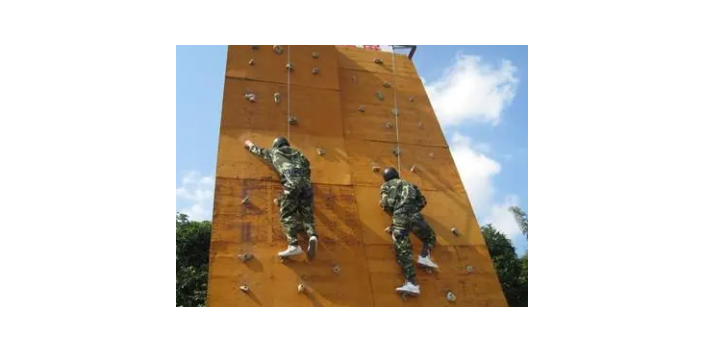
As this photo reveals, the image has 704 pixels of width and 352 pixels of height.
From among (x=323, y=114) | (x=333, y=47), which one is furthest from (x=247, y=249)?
(x=333, y=47)

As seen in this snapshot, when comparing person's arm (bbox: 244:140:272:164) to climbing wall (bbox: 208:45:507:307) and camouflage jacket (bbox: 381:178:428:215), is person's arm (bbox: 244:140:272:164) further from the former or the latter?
camouflage jacket (bbox: 381:178:428:215)

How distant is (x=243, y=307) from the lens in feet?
17.0

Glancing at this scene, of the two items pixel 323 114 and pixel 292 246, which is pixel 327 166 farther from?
pixel 292 246

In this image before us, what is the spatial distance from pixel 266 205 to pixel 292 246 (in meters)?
0.79

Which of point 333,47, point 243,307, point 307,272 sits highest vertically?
point 333,47

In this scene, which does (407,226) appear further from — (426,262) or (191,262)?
(191,262)

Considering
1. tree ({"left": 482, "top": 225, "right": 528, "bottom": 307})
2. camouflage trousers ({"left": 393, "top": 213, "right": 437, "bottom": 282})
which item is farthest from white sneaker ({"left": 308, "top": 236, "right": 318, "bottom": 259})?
tree ({"left": 482, "top": 225, "right": 528, "bottom": 307})

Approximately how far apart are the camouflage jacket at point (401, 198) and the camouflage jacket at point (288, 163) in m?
1.22

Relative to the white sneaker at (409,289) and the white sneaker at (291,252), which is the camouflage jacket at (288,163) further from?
the white sneaker at (409,289)

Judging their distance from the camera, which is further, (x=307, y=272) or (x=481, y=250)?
(x=481, y=250)

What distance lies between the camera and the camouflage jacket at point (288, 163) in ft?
19.0

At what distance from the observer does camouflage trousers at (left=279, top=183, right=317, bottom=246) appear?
5.62m

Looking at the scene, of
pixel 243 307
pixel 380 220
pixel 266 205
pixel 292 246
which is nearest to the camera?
pixel 243 307

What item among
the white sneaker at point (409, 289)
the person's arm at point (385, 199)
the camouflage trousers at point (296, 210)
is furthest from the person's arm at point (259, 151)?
the white sneaker at point (409, 289)
